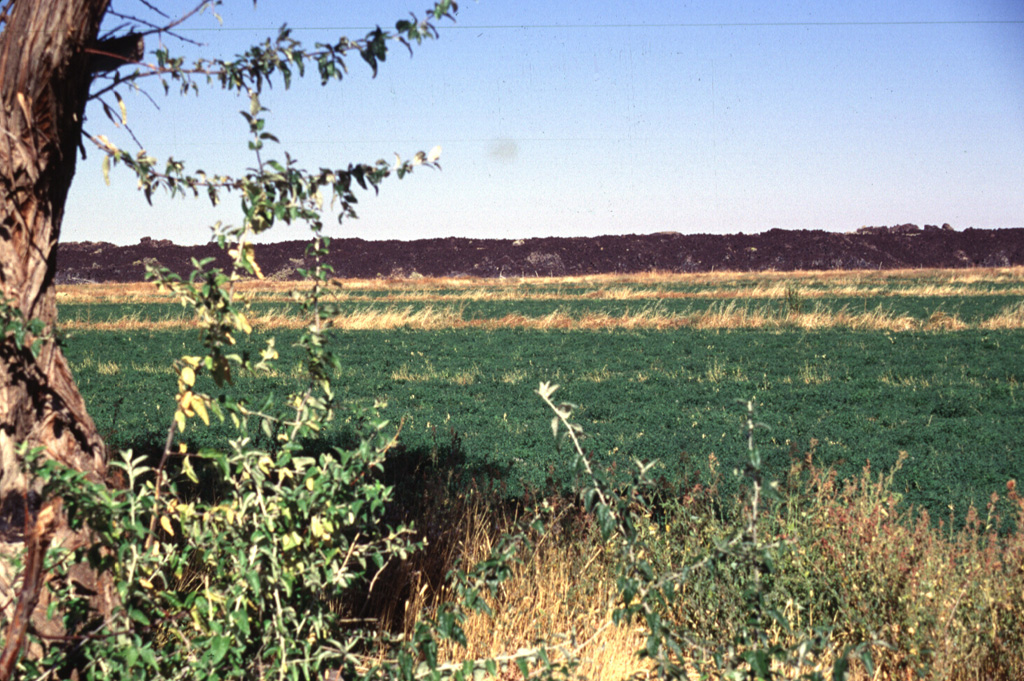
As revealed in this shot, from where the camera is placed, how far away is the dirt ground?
8494 centimetres

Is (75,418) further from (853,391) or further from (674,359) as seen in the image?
(674,359)

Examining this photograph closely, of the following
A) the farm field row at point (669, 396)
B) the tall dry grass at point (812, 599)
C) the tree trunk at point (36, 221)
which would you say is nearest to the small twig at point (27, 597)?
the tree trunk at point (36, 221)

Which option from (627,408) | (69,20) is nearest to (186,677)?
(69,20)

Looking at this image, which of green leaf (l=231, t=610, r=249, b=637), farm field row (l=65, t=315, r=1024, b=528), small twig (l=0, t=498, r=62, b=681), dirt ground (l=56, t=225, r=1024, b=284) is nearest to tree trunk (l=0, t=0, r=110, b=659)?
small twig (l=0, t=498, r=62, b=681)

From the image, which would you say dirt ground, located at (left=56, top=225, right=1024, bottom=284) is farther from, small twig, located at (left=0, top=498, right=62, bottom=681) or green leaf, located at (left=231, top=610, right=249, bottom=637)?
small twig, located at (left=0, top=498, right=62, bottom=681)

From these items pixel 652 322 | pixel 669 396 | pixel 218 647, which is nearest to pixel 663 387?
pixel 669 396

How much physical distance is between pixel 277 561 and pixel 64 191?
1.60 m

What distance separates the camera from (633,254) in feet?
297

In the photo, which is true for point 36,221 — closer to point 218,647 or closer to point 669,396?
point 218,647

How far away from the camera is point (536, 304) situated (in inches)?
1451

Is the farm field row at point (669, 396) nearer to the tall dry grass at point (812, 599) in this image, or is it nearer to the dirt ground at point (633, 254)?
the tall dry grass at point (812, 599)

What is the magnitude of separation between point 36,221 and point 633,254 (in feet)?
295

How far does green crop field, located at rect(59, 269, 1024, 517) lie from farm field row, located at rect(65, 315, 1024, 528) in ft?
0.15

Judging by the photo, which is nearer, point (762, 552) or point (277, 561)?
point (277, 561)
